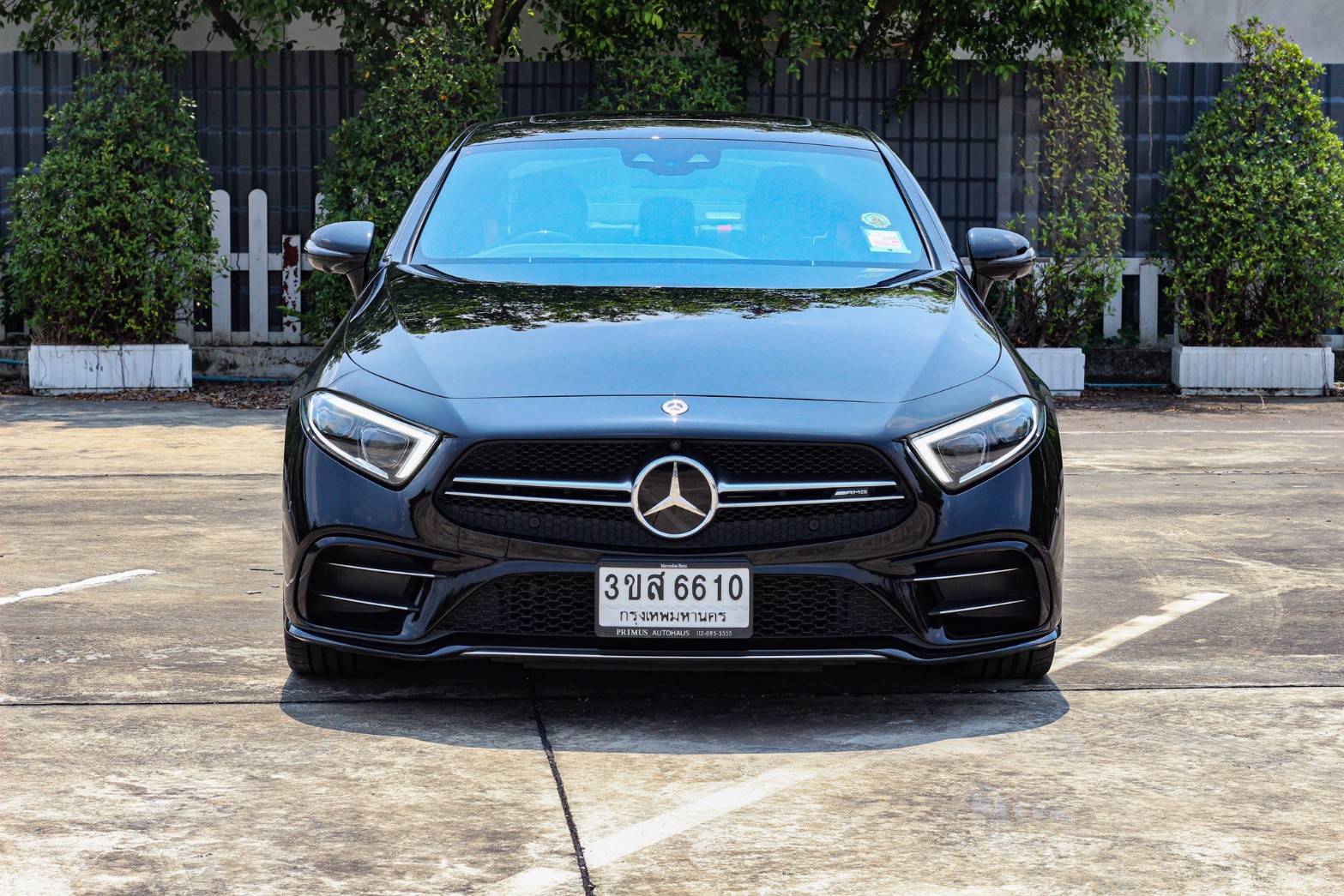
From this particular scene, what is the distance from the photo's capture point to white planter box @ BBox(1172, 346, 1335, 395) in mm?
12883

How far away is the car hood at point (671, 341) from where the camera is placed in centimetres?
430

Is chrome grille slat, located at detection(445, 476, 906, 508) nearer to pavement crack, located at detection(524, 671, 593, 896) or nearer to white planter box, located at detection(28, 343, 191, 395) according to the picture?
pavement crack, located at detection(524, 671, 593, 896)

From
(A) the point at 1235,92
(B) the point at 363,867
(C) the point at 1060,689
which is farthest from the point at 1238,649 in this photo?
(A) the point at 1235,92

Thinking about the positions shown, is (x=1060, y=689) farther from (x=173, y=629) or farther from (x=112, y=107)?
(x=112, y=107)

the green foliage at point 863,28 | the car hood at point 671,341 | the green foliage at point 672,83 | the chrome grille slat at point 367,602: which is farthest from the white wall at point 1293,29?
the chrome grille slat at point 367,602

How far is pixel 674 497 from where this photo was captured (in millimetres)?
4121

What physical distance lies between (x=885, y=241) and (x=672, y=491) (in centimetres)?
165

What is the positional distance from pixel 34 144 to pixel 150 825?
34.9ft

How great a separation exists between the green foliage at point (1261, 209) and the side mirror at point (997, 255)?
734 cm

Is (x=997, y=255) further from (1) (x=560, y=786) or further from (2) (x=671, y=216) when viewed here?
(1) (x=560, y=786)

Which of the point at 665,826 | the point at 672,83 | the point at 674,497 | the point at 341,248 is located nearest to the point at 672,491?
the point at 674,497

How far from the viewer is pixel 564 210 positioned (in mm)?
5582

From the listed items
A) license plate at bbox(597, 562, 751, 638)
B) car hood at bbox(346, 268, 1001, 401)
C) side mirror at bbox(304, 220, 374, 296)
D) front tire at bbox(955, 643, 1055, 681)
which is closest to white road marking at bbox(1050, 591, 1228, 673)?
front tire at bbox(955, 643, 1055, 681)

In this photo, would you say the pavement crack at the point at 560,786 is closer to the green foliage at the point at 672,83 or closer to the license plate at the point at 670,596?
the license plate at the point at 670,596
